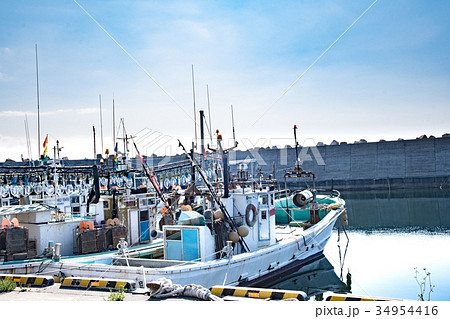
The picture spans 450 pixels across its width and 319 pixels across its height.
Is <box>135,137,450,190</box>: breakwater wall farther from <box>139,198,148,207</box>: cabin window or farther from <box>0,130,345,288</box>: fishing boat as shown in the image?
<box>0,130,345,288</box>: fishing boat

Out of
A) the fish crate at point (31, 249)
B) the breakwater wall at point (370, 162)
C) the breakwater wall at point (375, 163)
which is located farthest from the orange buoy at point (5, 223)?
the breakwater wall at point (375, 163)

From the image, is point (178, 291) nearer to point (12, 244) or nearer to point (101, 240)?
point (12, 244)

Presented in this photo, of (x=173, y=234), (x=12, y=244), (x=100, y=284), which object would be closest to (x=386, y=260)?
(x=173, y=234)

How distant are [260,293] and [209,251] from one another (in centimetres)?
518

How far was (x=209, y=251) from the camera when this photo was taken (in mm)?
13664

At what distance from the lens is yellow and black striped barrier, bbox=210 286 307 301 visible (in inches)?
327

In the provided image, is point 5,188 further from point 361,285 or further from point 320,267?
point 361,285

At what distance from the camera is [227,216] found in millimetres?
14344

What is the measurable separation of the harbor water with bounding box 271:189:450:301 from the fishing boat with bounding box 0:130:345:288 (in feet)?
5.80

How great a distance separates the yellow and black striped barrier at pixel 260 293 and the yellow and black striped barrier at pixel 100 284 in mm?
1968

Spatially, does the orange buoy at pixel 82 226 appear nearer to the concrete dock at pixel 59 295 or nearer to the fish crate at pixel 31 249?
the fish crate at pixel 31 249

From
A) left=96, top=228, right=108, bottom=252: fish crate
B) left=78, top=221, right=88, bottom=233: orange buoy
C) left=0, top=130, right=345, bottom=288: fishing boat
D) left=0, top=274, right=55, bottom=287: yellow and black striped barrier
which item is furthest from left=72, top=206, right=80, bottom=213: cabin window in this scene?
left=0, top=274, right=55, bottom=287: yellow and black striped barrier

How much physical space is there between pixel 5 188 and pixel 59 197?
20.2ft

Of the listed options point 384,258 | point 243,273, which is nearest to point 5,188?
point 243,273
